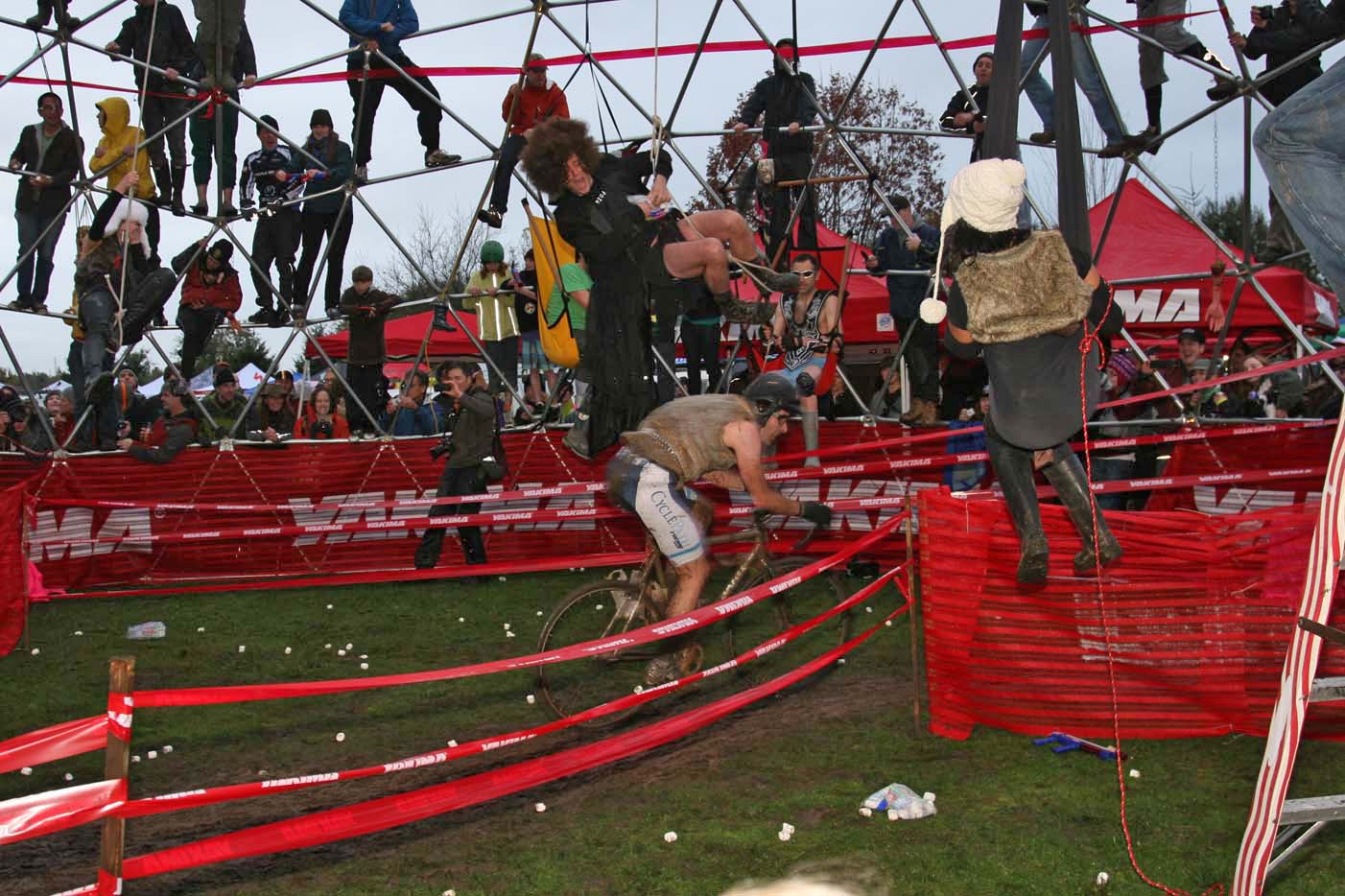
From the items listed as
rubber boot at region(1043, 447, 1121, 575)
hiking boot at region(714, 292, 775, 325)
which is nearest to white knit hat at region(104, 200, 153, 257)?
hiking boot at region(714, 292, 775, 325)

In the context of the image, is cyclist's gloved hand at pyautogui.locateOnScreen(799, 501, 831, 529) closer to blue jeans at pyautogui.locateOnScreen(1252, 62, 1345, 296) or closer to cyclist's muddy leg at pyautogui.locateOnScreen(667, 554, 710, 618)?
cyclist's muddy leg at pyautogui.locateOnScreen(667, 554, 710, 618)

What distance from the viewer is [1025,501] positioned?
555 centimetres

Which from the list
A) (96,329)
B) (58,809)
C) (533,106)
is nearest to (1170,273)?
(533,106)

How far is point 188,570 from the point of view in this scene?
11539mm

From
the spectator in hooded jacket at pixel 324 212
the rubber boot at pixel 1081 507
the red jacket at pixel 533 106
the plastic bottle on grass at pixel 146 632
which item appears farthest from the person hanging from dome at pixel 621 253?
the spectator in hooded jacket at pixel 324 212

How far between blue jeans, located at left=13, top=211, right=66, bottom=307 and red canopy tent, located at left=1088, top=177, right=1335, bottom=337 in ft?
36.7

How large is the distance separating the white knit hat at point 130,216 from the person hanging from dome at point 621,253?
617cm

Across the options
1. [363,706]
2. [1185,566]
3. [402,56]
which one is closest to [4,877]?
Result: [363,706]

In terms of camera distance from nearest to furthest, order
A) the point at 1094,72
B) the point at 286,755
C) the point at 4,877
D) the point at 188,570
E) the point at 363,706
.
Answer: the point at 4,877 < the point at 286,755 < the point at 363,706 < the point at 1094,72 < the point at 188,570

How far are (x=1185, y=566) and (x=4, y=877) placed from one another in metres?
5.30

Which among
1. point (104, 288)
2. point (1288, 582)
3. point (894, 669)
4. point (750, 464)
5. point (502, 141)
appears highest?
point (502, 141)

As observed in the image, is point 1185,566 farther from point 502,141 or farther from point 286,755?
point 502,141

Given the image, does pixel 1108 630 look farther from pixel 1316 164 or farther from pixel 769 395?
pixel 1316 164

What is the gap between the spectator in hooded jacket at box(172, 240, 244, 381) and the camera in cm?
1243
